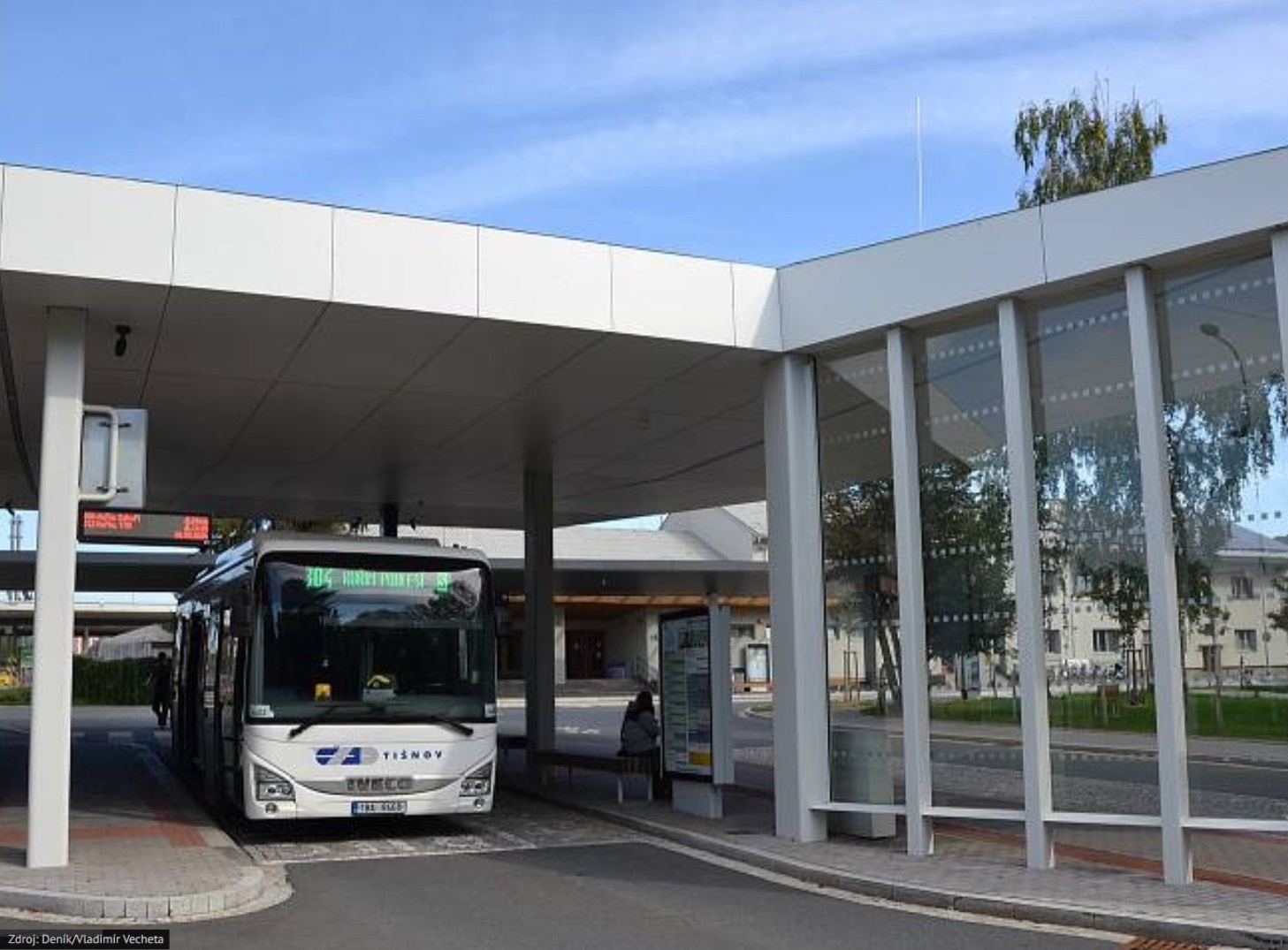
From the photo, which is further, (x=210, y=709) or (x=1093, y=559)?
(x=210, y=709)

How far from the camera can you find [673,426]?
54.3 feet

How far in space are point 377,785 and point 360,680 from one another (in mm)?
1035

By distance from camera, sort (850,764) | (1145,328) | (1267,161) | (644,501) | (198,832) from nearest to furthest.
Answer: (1267,161), (1145,328), (850,764), (198,832), (644,501)

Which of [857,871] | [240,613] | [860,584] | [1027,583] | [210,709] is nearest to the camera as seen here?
[857,871]

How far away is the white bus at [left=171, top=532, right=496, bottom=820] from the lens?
12.7 m

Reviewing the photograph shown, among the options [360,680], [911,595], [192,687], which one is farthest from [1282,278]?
[192,687]

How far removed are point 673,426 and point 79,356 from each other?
7.41 metres

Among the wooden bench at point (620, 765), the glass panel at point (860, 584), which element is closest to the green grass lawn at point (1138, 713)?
the glass panel at point (860, 584)

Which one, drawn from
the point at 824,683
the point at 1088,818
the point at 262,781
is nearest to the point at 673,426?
the point at 824,683

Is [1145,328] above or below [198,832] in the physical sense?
above

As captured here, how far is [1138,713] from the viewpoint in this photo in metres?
10.1

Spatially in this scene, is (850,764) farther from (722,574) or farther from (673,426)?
(722,574)

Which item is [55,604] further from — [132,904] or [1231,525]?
[1231,525]

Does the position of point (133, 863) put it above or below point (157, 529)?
below
